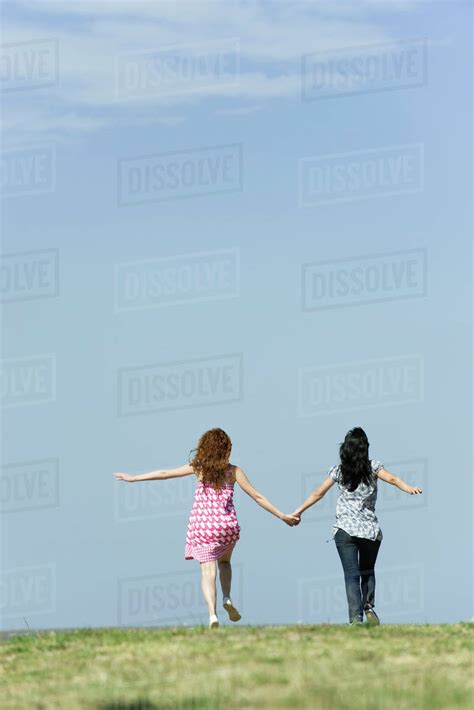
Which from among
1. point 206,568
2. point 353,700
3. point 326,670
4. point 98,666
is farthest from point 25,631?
point 353,700

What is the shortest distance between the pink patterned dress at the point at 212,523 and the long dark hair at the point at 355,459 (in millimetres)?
1434

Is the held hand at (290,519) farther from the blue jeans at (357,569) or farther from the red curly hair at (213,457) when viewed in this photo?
the red curly hair at (213,457)

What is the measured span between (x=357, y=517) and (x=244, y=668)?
434 cm

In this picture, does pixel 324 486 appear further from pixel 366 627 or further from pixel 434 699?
pixel 434 699

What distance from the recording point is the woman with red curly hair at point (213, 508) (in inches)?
639

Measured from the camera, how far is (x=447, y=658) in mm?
12656

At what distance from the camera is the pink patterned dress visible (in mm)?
16312

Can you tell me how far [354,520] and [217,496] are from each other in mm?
1672

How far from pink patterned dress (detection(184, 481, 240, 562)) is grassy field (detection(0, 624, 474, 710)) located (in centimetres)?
163

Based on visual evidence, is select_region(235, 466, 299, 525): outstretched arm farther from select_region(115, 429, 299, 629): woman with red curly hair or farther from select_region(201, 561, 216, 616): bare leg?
select_region(201, 561, 216, 616): bare leg

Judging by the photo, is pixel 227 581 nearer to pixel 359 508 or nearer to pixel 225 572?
pixel 225 572

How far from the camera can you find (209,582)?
16281 mm

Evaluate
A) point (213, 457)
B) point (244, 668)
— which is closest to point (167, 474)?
point (213, 457)

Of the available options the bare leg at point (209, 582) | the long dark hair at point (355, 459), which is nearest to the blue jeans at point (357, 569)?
the long dark hair at point (355, 459)
